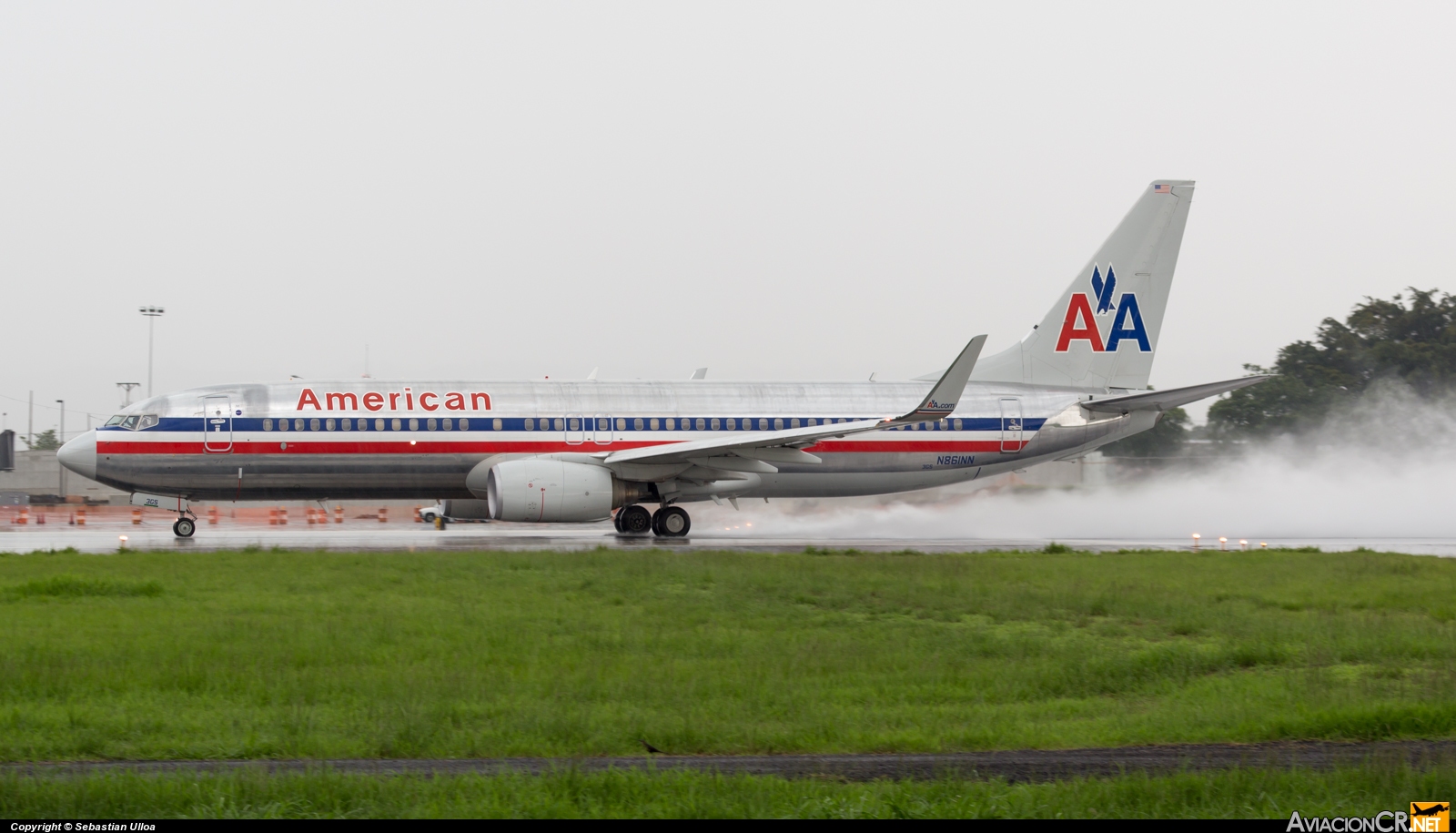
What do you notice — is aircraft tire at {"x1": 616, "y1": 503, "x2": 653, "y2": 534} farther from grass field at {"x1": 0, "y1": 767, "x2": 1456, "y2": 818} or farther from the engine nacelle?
grass field at {"x1": 0, "y1": 767, "x2": 1456, "y2": 818}

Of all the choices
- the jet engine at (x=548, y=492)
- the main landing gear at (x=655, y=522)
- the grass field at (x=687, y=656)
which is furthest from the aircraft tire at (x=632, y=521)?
the grass field at (x=687, y=656)

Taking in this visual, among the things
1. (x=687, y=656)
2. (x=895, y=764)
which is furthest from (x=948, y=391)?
(x=895, y=764)

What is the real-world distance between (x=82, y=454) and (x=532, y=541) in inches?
376

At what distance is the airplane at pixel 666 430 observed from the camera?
26125 millimetres

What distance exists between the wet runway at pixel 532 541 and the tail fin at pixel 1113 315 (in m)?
4.16

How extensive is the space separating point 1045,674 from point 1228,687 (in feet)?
4.88

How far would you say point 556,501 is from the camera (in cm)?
2541

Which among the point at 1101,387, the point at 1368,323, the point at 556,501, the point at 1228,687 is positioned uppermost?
the point at 1368,323

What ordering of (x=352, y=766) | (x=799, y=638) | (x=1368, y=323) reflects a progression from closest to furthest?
(x=352, y=766)
(x=799, y=638)
(x=1368, y=323)

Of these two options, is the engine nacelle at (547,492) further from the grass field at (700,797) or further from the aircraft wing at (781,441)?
the grass field at (700,797)

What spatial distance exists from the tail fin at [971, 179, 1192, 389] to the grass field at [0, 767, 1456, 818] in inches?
961

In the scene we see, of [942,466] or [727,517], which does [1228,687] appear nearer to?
[942,466]

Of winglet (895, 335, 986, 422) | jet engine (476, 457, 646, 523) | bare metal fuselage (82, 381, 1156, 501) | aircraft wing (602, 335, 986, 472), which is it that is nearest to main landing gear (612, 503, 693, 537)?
bare metal fuselage (82, 381, 1156, 501)

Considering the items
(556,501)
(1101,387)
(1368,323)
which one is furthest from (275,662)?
(1368,323)
